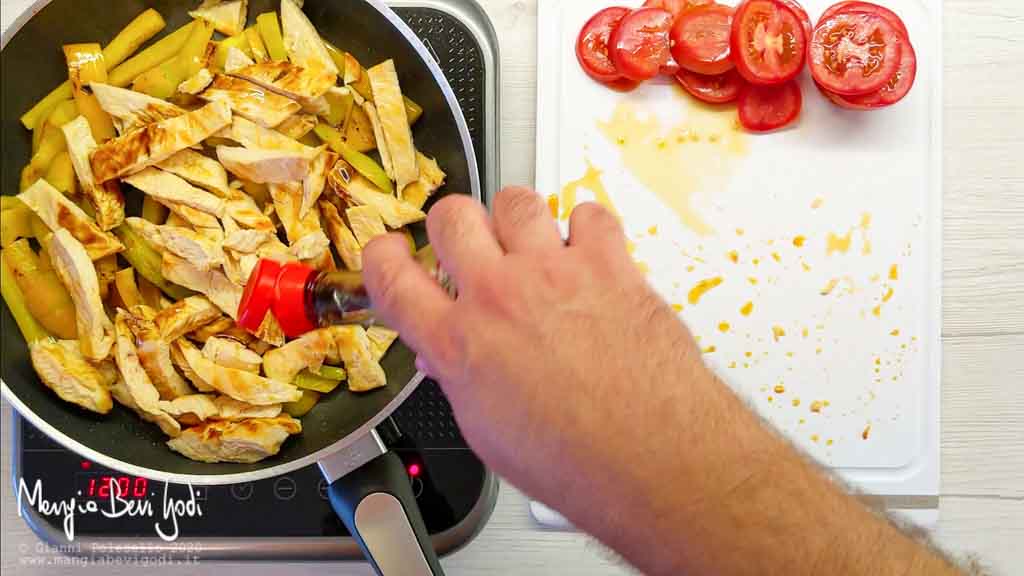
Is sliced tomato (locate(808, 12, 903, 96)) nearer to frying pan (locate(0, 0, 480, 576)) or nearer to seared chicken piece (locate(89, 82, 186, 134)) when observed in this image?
frying pan (locate(0, 0, 480, 576))

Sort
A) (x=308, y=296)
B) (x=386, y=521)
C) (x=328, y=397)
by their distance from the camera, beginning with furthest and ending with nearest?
(x=328, y=397) < (x=386, y=521) < (x=308, y=296)

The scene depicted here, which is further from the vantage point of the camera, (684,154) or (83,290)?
(684,154)

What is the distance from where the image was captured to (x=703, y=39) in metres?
1.06

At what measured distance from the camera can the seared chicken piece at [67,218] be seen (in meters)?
0.97

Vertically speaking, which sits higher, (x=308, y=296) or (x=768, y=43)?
(x=768, y=43)

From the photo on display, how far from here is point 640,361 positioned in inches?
21.7

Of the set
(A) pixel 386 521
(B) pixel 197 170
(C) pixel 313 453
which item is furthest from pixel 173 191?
(A) pixel 386 521

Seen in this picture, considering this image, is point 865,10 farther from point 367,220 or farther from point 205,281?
point 205,281

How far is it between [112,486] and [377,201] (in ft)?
1.71

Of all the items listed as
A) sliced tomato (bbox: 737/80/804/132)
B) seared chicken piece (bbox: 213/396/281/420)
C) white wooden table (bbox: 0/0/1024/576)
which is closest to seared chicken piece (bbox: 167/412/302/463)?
seared chicken piece (bbox: 213/396/281/420)

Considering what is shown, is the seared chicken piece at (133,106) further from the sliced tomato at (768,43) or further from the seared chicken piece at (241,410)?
the sliced tomato at (768,43)

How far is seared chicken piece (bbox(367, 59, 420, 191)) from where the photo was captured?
0.98 m

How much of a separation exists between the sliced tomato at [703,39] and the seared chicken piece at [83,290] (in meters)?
0.76

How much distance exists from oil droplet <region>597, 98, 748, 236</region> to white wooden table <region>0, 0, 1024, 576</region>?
30 cm
